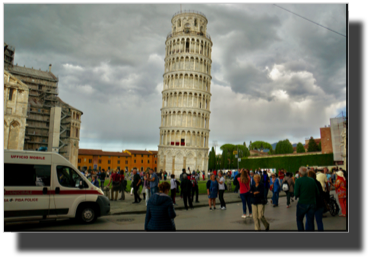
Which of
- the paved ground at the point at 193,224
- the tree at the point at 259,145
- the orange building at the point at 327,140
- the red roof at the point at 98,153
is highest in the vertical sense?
the tree at the point at 259,145

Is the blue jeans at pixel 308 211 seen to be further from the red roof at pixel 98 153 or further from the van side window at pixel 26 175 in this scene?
the red roof at pixel 98 153

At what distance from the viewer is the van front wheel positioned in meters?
9.41

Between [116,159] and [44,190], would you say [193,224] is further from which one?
[116,159]

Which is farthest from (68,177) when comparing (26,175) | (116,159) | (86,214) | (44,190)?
(116,159)

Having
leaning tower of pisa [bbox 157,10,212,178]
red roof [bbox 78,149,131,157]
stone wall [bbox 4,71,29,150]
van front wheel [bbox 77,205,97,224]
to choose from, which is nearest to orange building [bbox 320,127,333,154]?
leaning tower of pisa [bbox 157,10,212,178]

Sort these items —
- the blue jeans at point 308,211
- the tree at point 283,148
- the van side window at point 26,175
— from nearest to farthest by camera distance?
the blue jeans at point 308,211 < the van side window at point 26,175 < the tree at point 283,148

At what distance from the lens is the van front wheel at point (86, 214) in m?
9.41

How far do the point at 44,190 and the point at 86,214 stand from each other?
167 cm

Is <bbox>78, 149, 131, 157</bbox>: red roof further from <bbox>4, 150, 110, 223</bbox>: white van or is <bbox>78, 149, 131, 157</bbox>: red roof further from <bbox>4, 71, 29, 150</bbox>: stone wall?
<bbox>4, 150, 110, 223</bbox>: white van

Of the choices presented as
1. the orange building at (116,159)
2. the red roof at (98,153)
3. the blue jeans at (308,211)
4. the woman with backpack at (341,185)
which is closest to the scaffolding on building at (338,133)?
the woman with backpack at (341,185)

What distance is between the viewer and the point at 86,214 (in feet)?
31.2
